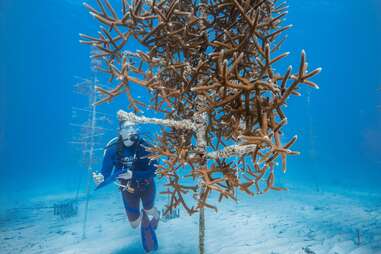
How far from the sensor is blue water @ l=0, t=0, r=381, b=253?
112 feet

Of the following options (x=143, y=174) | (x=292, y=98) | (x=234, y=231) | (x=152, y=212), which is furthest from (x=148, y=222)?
(x=292, y=98)

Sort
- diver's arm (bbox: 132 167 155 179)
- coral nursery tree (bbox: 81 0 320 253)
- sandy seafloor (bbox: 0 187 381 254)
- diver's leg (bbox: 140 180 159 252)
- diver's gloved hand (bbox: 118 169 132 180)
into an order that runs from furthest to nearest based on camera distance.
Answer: sandy seafloor (bbox: 0 187 381 254), diver's leg (bbox: 140 180 159 252), diver's arm (bbox: 132 167 155 179), diver's gloved hand (bbox: 118 169 132 180), coral nursery tree (bbox: 81 0 320 253)

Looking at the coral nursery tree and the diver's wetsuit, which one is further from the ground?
the coral nursery tree

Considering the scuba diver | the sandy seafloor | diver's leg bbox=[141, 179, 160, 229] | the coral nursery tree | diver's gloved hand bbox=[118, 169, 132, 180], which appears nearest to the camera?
the coral nursery tree

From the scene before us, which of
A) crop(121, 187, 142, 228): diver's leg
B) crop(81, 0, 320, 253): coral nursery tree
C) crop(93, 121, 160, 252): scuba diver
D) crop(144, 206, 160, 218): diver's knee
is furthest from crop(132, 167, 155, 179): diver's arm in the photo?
crop(81, 0, 320, 253): coral nursery tree

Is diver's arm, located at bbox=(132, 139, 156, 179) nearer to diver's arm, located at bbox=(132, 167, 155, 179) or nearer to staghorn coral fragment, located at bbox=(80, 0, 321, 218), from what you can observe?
diver's arm, located at bbox=(132, 167, 155, 179)

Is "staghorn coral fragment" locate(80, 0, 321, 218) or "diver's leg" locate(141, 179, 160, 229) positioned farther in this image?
"diver's leg" locate(141, 179, 160, 229)

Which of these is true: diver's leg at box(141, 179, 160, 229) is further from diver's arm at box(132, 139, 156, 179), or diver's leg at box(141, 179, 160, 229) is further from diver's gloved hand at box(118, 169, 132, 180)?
diver's gloved hand at box(118, 169, 132, 180)

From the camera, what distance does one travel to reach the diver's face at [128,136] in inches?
235

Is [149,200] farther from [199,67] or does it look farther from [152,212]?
[199,67]

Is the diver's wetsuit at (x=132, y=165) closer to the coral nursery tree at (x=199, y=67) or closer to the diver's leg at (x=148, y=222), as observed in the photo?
the diver's leg at (x=148, y=222)

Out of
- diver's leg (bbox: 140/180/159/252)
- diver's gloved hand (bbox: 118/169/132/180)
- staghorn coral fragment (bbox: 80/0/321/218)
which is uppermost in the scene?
staghorn coral fragment (bbox: 80/0/321/218)

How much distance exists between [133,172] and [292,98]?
3880 inches

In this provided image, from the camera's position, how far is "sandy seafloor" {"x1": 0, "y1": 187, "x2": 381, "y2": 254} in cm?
672
